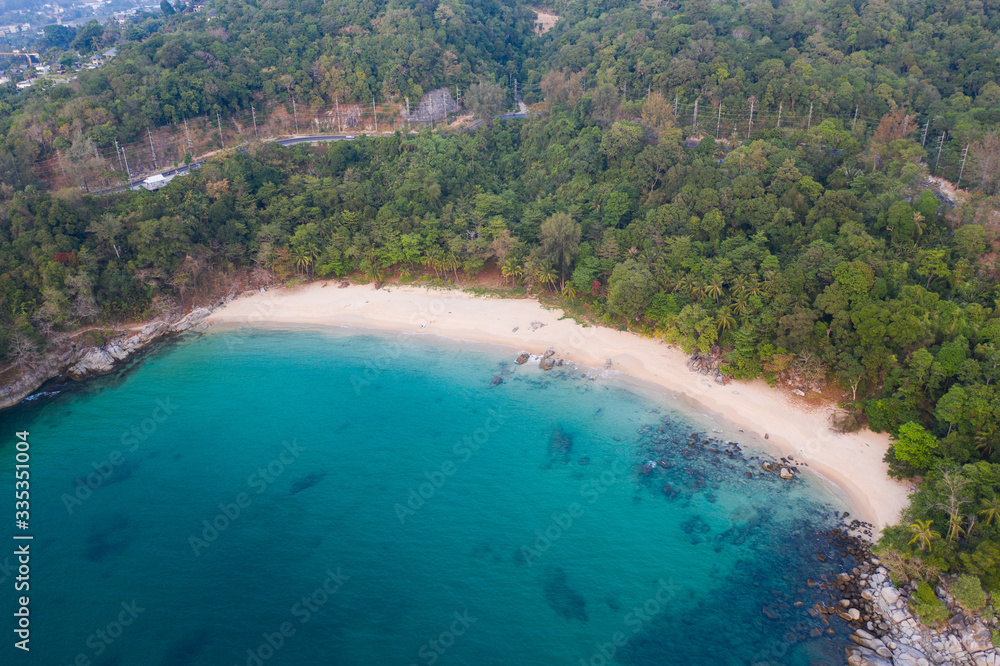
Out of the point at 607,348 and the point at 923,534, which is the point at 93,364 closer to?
the point at 607,348

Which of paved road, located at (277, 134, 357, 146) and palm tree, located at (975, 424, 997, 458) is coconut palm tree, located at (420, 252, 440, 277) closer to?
paved road, located at (277, 134, 357, 146)

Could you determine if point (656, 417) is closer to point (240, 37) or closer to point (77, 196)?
point (77, 196)

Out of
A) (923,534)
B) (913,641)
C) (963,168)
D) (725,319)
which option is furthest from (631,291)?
(963,168)

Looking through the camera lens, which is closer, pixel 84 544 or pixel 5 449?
pixel 84 544

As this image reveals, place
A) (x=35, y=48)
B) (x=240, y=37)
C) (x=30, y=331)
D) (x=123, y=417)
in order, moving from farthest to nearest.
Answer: (x=35, y=48) < (x=240, y=37) < (x=30, y=331) < (x=123, y=417)

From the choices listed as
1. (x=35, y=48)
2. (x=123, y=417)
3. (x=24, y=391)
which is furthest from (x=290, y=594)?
(x=35, y=48)
